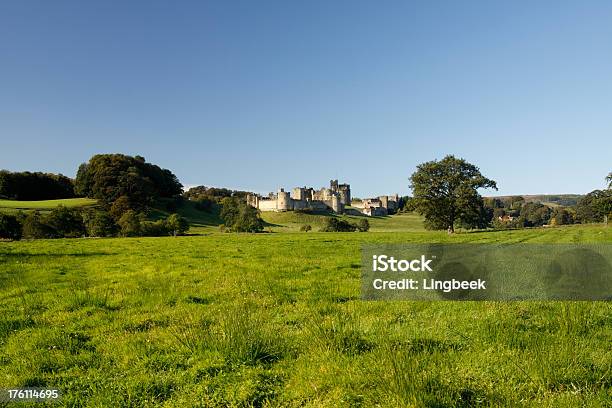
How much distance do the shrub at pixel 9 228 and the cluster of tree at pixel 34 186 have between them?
214 ft

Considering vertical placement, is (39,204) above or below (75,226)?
above

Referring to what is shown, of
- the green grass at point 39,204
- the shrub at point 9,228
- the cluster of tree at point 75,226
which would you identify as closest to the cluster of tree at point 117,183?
the green grass at point 39,204

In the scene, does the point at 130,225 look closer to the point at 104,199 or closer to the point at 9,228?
the point at 9,228

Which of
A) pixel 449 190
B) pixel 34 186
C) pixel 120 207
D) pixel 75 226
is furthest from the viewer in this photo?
pixel 34 186

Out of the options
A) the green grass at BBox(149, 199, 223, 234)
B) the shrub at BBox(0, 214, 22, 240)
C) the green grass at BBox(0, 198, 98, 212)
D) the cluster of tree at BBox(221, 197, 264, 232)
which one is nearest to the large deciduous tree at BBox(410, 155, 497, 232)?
the cluster of tree at BBox(221, 197, 264, 232)

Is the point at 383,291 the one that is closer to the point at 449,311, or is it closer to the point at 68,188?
the point at 449,311

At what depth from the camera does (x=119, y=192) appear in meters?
101

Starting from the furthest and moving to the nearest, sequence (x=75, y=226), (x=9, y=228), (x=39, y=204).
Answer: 1. (x=39, y=204)
2. (x=75, y=226)
3. (x=9, y=228)

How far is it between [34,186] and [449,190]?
118 metres

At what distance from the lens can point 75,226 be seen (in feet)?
225

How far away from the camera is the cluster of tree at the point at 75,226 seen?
6006 centimetres

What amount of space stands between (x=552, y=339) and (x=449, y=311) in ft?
7.94

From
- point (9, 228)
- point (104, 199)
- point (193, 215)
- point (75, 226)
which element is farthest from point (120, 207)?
point (9, 228)

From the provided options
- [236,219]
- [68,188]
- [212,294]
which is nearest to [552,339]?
[212,294]
